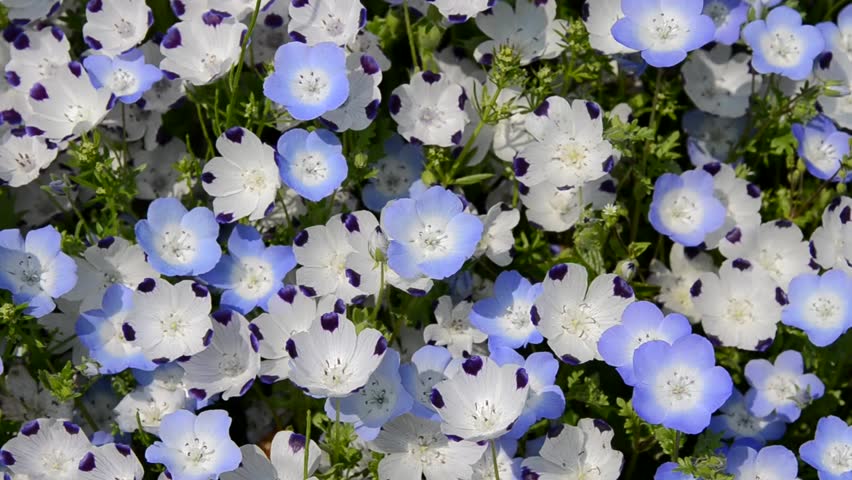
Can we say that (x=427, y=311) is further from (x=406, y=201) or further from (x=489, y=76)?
(x=489, y=76)

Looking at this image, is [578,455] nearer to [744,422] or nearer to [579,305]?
[579,305]

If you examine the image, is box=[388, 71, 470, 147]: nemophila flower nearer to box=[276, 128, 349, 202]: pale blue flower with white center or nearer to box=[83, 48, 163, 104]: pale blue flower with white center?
box=[276, 128, 349, 202]: pale blue flower with white center

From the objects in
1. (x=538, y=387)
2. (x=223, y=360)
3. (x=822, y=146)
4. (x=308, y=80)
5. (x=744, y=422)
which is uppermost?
(x=308, y=80)

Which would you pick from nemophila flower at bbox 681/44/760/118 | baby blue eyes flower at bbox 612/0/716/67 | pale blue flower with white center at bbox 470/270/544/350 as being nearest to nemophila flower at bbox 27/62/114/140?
pale blue flower with white center at bbox 470/270/544/350

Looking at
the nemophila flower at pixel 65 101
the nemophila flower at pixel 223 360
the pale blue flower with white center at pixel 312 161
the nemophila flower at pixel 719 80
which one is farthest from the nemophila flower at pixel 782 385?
the nemophila flower at pixel 65 101

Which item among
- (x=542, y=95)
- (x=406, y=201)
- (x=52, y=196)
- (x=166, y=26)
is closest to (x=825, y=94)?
(x=542, y=95)

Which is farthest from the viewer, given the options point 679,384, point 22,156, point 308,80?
point 22,156

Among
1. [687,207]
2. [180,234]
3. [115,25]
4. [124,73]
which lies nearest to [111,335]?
[180,234]

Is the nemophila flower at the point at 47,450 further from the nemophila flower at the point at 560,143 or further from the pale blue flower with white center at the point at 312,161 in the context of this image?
the nemophila flower at the point at 560,143
